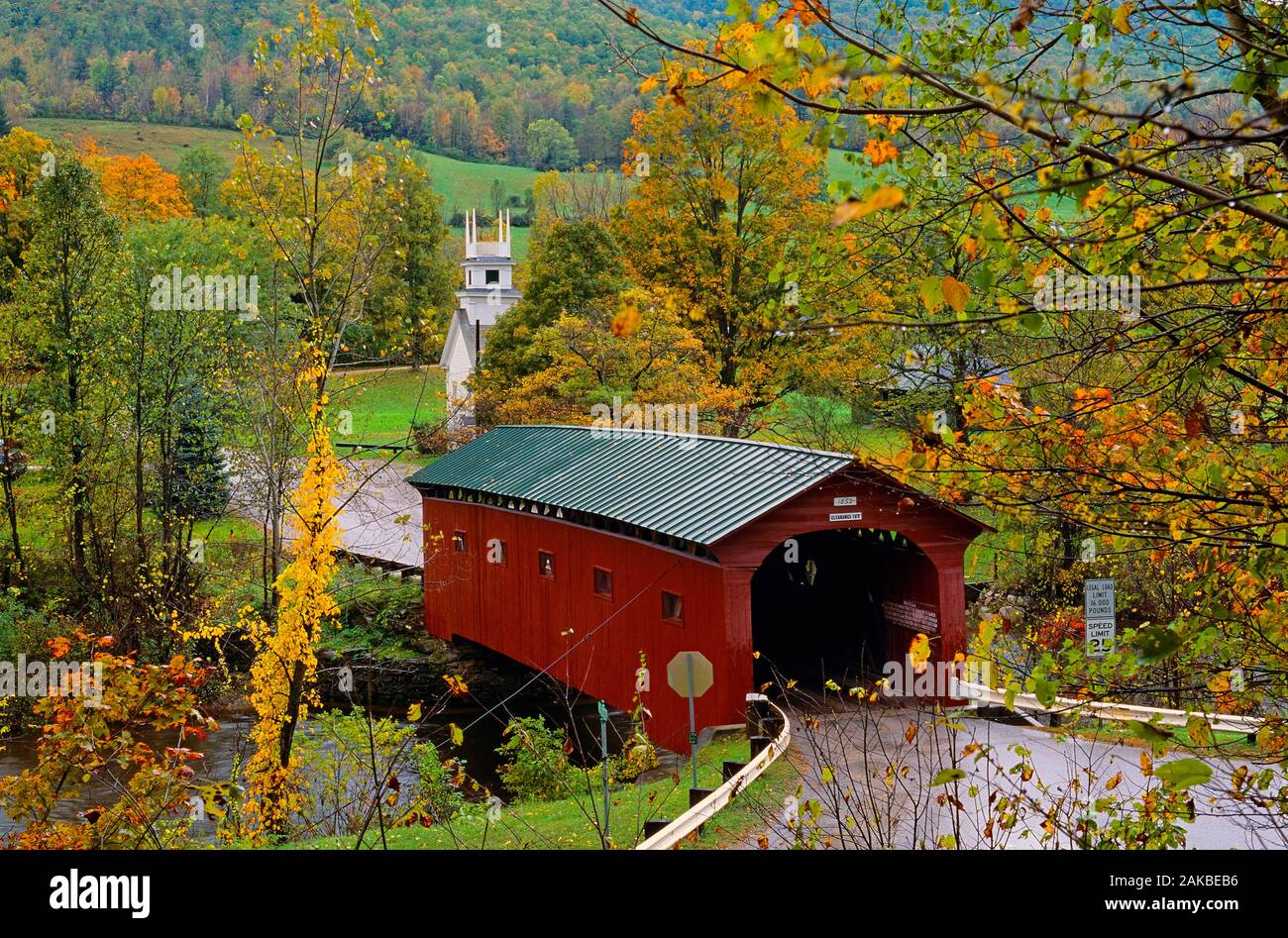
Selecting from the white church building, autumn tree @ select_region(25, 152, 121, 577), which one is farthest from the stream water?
the white church building

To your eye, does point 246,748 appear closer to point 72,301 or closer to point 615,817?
point 615,817

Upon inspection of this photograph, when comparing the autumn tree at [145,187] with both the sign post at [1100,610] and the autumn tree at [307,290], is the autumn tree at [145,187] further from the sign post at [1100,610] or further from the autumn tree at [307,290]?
the sign post at [1100,610]

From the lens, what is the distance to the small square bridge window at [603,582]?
16.2 meters

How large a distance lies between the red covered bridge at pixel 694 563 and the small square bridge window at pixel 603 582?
0.05 metres

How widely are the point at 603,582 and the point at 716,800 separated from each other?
6567mm

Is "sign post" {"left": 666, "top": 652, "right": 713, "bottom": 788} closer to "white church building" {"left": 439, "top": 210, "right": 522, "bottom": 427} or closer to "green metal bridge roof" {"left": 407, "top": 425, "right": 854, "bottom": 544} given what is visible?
"green metal bridge roof" {"left": 407, "top": 425, "right": 854, "bottom": 544}

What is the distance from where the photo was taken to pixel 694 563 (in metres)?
14.2

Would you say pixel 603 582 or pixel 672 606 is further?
pixel 603 582

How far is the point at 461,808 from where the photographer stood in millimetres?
12250

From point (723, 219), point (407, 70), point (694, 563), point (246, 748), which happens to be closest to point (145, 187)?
point (407, 70)

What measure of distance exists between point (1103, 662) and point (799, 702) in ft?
34.3

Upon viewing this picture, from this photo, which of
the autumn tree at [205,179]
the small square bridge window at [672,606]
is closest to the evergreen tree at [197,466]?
the small square bridge window at [672,606]

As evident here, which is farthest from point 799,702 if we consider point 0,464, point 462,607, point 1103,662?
point 0,464
